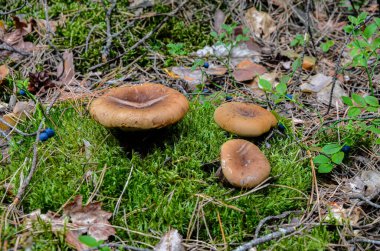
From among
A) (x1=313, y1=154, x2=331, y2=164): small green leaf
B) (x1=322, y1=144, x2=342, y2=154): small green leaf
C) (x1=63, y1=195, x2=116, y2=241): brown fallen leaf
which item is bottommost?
(x1=63, y1=195, x2=116, y2=241): brown fallen leaf

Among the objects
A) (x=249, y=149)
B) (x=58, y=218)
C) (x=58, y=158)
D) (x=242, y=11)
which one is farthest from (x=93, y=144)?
(x=242, y=11)

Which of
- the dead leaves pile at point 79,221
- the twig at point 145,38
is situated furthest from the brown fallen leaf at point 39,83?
the dead leaves pile at point 79,221

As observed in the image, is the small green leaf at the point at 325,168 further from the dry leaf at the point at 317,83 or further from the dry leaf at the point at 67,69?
the dry leaf at the point at 67,69

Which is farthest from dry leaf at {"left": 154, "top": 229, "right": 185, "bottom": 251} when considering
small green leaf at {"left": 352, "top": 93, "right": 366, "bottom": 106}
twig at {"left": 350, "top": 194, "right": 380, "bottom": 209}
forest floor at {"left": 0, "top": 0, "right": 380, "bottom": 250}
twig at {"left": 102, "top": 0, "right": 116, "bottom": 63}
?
twig at {"left": 102, "top": 0, "right": 116, "bottom": 63}

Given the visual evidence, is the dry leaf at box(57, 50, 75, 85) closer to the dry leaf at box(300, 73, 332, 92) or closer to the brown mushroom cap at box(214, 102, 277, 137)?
the brown mushroom cap at box(214, 102, 277, 137)

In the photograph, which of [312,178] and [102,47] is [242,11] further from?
[312,178]

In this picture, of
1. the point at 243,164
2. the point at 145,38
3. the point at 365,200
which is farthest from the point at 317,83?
the point at 145,38

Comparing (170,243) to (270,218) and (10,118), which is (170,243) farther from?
(10,118)
